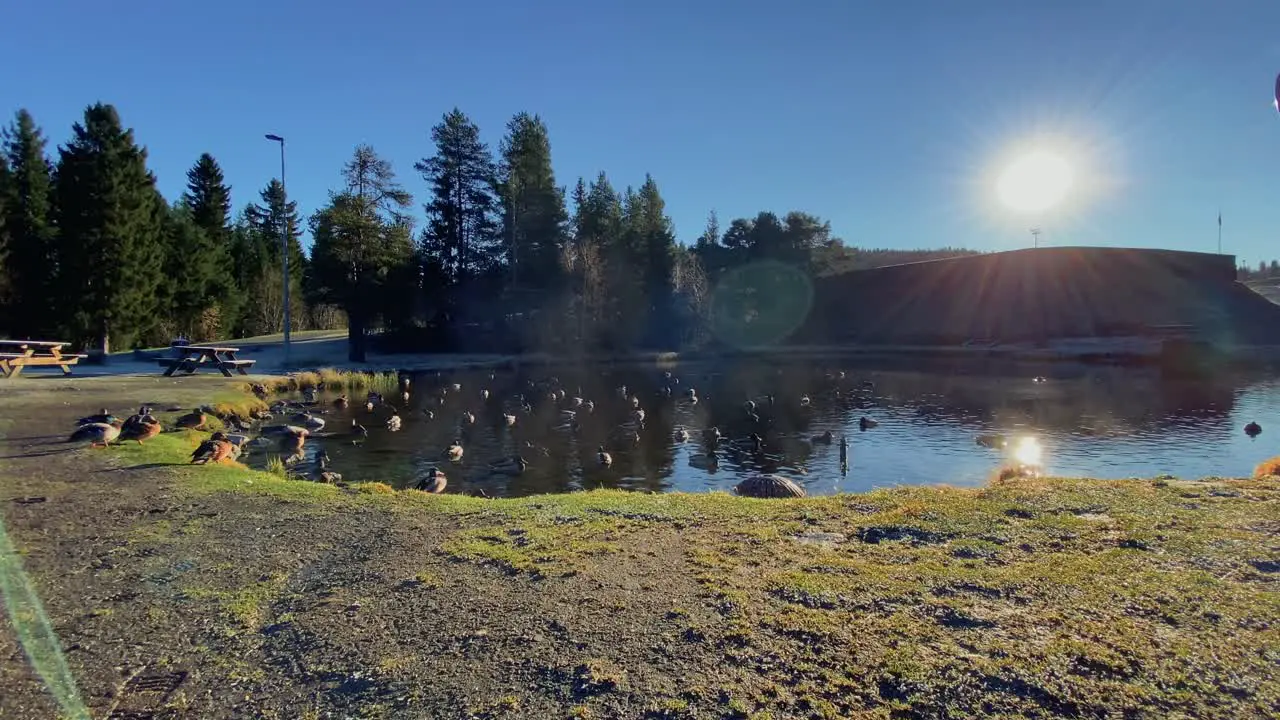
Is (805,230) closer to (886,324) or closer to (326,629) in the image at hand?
(886,324)

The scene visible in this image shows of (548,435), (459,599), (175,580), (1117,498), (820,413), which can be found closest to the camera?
(459,599)

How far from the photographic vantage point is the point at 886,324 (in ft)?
298

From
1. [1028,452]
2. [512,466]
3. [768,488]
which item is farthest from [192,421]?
[1028,452]

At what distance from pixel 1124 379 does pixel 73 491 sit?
50.6 meters

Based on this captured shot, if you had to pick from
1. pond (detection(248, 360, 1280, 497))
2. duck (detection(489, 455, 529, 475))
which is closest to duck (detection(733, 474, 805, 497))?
pond (detection(248, 360, 1280, 497))

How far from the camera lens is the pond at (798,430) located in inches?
711

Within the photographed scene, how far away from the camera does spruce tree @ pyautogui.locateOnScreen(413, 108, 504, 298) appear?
63.0 metres

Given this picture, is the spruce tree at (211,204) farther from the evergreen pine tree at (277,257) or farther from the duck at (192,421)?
the duck at (192,421)

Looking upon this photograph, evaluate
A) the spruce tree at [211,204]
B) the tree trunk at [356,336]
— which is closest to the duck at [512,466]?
the tree trunk at [356,336]

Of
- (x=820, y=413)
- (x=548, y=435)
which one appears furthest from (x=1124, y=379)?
(x=548, y=435)

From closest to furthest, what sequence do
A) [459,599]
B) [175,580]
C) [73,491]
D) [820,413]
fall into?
[459,599] < [175,580] < [73,491] < [820,413]

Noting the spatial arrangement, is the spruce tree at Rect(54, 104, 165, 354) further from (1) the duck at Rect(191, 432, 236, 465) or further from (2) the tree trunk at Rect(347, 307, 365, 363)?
(1) the duck at Rect(191, 432, 236, 465)

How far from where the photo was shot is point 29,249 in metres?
45.6

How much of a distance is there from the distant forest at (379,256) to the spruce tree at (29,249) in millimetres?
97
